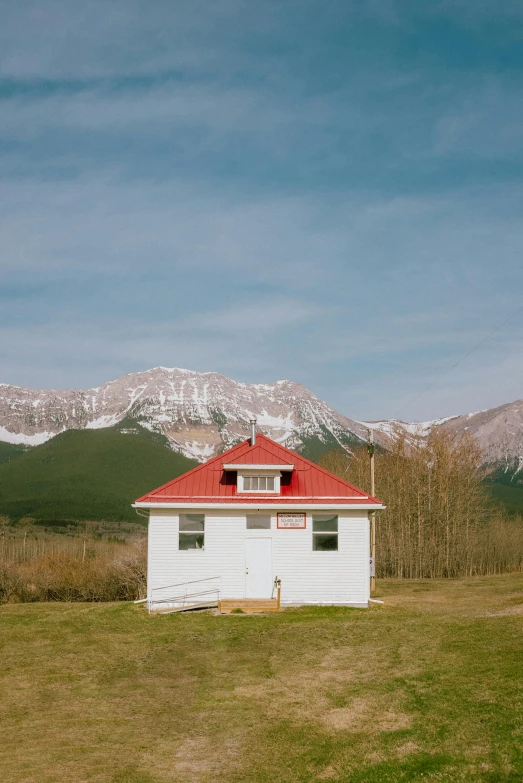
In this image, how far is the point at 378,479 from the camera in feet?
165

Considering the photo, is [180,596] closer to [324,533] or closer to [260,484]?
[260,484]

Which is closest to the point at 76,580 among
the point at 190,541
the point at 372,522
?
the point at 190,541

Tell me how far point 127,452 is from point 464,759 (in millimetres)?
186948

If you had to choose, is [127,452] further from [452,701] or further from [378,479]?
[452,701]

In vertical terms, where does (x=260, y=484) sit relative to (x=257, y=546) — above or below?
above

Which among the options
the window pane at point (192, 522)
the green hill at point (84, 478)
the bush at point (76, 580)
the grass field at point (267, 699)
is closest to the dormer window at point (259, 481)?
the window pane at point (192, 522)

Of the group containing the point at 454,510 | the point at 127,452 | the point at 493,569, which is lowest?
the point at 493,569

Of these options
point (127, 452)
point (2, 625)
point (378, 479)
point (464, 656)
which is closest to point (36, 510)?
point (127, 452)

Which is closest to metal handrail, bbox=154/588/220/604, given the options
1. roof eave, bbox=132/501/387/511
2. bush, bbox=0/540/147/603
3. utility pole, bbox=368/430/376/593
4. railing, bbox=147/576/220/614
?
railing, bbox=147/576/220/614

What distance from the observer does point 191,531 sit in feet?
79.5

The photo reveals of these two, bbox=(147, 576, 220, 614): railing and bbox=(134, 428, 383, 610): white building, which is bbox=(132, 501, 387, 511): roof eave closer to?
bbox=(134, 428, 383, 610): white building

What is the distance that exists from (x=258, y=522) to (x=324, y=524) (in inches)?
86.4

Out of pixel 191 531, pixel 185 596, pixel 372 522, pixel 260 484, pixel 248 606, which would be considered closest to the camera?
pixel 248 606

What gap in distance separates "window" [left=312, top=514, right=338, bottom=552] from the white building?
0.11 feet
